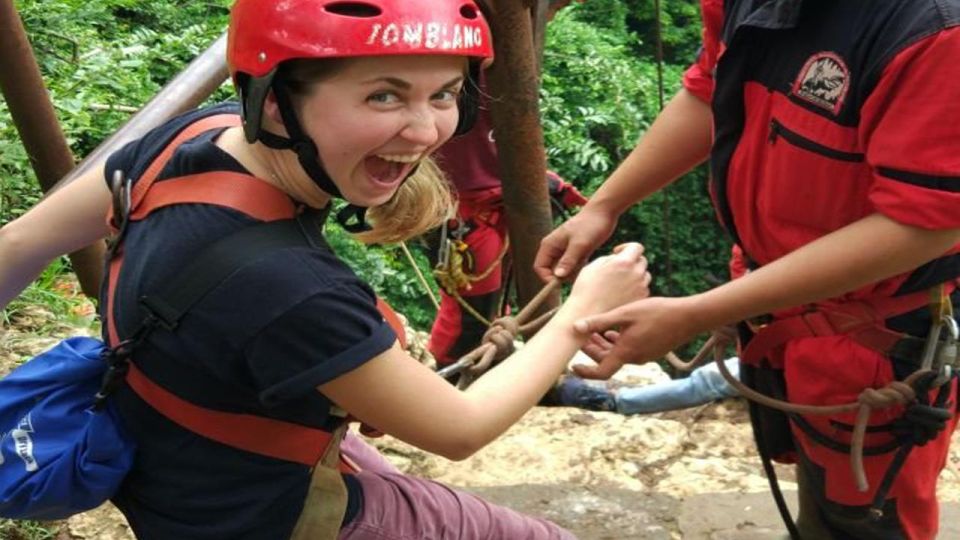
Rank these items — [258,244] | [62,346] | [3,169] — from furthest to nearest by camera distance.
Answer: [3,169]
[62,346]
[258,244]

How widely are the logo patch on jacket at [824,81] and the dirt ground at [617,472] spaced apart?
1.32 m

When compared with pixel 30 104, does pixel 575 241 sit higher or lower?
lower

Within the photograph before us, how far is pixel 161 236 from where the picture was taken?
1.49 metres

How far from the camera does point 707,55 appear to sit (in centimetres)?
213

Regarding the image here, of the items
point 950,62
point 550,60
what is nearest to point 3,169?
point 950,62

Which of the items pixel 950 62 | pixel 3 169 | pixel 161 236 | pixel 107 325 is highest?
pixel 950 62

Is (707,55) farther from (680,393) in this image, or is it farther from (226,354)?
(680,393)

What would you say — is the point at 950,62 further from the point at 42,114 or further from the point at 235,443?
the point at 42,114

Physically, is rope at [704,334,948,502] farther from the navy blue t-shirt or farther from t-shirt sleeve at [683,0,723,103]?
the navy blue t-shirt

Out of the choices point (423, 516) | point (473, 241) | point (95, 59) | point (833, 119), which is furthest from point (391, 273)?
point (833, 119)

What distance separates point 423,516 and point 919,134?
99 cm

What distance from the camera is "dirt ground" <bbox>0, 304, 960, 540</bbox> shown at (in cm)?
278

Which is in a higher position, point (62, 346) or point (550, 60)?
point (62, 346)

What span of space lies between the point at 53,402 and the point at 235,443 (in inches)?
12.0
